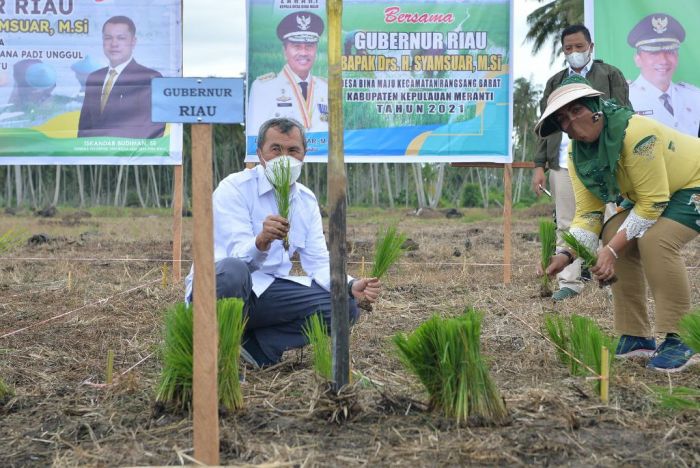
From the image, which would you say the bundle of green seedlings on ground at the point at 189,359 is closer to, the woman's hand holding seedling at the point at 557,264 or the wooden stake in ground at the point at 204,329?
the wooden stake in ground at the point at 204,329

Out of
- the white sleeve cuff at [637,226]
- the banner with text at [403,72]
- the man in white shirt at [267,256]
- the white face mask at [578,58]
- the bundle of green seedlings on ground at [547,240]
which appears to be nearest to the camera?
the man in white shirt at [267,256]

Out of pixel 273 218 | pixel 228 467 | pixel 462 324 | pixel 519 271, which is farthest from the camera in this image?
pixel 519 271

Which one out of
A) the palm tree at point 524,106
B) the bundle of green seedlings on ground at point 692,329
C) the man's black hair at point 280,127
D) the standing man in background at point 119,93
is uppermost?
the palm tree at point 524,106

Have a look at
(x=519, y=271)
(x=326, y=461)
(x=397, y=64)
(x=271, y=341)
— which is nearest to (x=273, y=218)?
(x=271, y=341)

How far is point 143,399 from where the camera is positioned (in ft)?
10.7

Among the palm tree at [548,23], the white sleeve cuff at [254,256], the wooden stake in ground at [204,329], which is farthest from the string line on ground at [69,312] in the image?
the palm tree at [548,23]

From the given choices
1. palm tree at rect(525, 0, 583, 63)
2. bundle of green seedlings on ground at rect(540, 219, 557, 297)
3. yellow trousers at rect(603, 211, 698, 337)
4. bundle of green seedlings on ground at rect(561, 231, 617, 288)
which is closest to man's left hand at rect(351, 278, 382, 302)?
bundle of green seedlings on ground at rect(561, 231, 617, 288)

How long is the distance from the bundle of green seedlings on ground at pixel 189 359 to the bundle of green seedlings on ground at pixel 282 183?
0.75m

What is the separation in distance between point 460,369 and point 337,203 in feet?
2.22

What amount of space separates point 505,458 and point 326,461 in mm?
513

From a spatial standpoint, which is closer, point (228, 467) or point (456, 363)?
point (228, 467)

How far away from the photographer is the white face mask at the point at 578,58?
6.16m

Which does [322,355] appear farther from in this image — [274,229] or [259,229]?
[259,229]

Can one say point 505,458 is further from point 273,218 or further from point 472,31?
point 472,31
